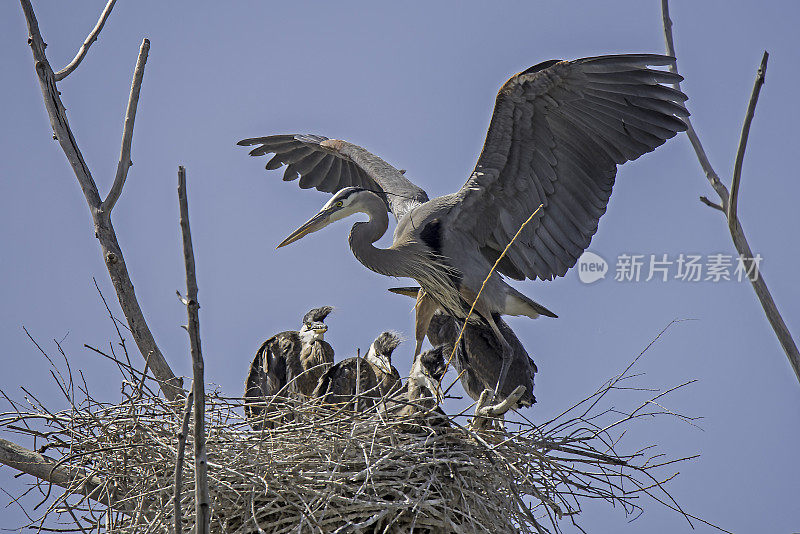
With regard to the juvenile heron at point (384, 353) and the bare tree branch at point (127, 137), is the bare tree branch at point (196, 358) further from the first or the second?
the juvenile heron at point (384, 353)

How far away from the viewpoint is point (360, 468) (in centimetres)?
404

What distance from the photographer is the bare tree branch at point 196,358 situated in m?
2.80

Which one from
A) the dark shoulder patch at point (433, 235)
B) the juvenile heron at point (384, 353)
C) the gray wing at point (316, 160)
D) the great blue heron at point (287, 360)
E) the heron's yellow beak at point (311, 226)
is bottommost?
the juvenile heron at point (384, 353)

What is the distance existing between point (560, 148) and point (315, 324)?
192 cm

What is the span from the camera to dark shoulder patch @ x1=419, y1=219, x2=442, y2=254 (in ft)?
20.0

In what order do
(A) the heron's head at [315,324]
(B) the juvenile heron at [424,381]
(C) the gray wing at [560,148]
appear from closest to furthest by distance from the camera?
(B) the juvenile heron at [424,381] → (C) the gray wing at [560,148] → (A) the heron's head at [315,324]

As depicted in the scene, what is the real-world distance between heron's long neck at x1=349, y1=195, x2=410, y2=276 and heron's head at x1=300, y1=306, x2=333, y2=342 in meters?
0.62

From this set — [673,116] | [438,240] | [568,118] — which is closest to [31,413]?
[438,240]

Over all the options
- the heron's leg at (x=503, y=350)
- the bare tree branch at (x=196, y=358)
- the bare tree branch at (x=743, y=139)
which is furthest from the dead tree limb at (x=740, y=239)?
the bare tree branch at (x=196, y=358)

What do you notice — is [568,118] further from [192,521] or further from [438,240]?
[192,521]

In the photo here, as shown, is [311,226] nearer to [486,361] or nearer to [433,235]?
[433,235]

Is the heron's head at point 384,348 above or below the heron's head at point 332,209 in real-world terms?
below

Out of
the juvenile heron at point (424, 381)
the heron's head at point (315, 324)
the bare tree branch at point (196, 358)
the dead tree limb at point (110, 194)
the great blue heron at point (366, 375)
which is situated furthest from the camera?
the heron's head at point (315, 324)

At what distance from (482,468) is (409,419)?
0.38 meters
